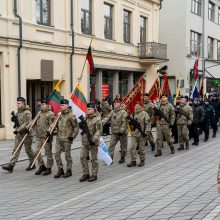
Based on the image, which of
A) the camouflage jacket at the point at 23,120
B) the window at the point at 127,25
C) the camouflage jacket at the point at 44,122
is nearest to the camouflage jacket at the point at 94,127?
the camouflage jacket at the point at 44,122

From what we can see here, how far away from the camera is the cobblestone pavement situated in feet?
20.6

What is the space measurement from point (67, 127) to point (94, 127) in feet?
2.28

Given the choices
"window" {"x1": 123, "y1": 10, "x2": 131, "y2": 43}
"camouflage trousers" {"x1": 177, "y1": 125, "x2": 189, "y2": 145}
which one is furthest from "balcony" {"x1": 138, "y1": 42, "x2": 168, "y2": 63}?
"camouflage trousers" {"x1": 177, "y1": 125, "x2": 189, "y2": 145}

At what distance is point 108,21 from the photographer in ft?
72.5

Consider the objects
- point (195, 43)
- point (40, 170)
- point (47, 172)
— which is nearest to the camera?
point (47, 172)

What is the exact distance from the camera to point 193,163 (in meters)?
10.7

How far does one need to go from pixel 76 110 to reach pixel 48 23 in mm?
9404

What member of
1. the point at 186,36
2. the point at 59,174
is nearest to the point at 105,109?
the point at 59,174

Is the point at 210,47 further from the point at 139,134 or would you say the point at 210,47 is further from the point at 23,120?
the point at 23,120

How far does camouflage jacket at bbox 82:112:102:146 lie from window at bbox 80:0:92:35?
11.7 metres

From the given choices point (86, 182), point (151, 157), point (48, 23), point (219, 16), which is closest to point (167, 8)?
point (219, 16)

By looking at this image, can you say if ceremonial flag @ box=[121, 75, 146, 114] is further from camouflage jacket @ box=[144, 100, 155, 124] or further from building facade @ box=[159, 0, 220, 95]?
building facade @ box=[159, 0, 220, 95]

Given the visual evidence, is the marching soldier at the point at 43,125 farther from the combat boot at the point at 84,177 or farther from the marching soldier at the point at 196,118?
the marching soldier at the point at 196,118

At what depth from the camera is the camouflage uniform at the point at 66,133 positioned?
29.5ft
